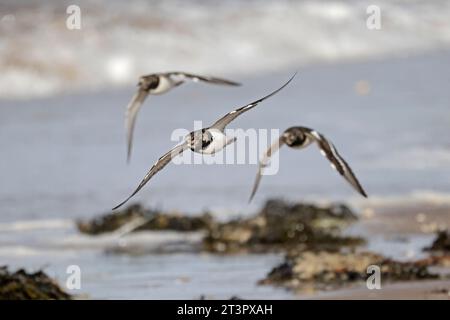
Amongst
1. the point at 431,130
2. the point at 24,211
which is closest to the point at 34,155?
the point at 24,211

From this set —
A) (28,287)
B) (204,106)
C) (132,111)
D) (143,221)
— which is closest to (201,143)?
(132,111)

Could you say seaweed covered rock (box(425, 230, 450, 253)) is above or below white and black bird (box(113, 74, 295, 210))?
below

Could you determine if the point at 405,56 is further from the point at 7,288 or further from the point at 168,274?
the point at 7,288

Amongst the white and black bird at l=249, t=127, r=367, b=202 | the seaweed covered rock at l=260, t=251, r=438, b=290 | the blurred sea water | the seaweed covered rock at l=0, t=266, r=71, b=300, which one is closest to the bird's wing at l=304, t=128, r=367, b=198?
the white and black bird at l=249, t=127, r=367, b=202

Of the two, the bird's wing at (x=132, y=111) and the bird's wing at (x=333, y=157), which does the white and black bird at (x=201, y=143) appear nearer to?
the bird's wing at (x=333, y=157)

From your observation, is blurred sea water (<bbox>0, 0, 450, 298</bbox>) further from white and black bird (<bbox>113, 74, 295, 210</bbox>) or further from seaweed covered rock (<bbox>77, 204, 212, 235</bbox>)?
white and black bird (<bbox>113, 74, 295, 210</bbox>)

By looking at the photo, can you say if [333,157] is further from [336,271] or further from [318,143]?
[336,271]
